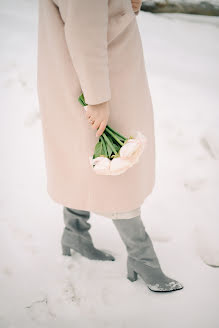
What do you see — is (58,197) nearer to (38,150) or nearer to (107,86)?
(107,86)

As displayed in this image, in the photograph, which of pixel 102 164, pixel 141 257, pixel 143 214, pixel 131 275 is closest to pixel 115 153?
pixel 102 164

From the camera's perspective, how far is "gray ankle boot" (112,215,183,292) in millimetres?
1119

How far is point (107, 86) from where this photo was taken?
0.84 m

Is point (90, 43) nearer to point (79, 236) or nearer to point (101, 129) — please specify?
point (101, 129)

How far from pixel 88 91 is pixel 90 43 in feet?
0.38

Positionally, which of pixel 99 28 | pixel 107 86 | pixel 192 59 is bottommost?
pixel 192 59

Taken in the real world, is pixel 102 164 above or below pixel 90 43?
below

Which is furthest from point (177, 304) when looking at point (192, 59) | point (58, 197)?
point (192, 59)

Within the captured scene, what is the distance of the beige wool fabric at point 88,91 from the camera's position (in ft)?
2.55

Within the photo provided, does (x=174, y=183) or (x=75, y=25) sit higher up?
(x=75, y=25)

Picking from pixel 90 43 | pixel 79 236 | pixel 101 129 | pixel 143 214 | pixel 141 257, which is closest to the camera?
pixel 90 43

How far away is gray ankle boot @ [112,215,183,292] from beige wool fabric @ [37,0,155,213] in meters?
0.09

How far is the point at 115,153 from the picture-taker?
0.87m

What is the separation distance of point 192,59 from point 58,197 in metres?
1.74
